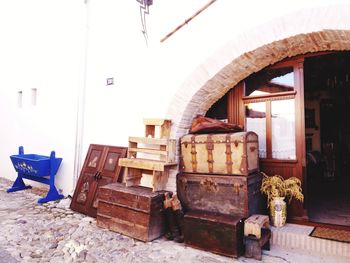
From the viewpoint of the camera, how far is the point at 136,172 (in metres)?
4.10

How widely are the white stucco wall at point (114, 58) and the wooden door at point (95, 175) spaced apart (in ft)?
0.91

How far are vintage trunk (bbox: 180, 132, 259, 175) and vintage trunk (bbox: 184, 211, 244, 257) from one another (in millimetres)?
586

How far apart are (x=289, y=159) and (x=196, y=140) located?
1296 millimetres

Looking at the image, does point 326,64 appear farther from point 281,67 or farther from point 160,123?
point 160,123

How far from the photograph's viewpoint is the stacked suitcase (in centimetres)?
295

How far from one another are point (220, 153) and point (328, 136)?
6.65 m

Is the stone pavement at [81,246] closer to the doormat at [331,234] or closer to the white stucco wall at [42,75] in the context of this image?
the doormat at [331,234]

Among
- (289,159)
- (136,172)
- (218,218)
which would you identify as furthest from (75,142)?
(289,159)

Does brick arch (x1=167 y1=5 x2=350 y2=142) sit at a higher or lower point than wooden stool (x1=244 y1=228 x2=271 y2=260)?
higher

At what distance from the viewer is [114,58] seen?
4.88 meters

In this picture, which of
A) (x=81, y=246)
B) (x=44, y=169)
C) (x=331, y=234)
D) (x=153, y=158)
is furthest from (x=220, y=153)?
→ (x=44, y=169)

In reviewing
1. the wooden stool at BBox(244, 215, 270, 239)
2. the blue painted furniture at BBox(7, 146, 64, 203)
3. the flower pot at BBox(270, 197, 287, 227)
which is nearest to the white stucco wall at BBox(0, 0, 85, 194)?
the blue painted furniture at BBox(7, 146, 64, 203)

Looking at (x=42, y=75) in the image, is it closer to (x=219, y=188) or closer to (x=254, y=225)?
(x=219, y=188)

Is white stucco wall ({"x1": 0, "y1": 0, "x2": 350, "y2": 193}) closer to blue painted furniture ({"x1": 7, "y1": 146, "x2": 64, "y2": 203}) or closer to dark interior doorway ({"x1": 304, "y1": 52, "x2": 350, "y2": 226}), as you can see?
blue painted furniture ({"x1": 7, "y1": 146, "x2": 64, "y2": 203})
